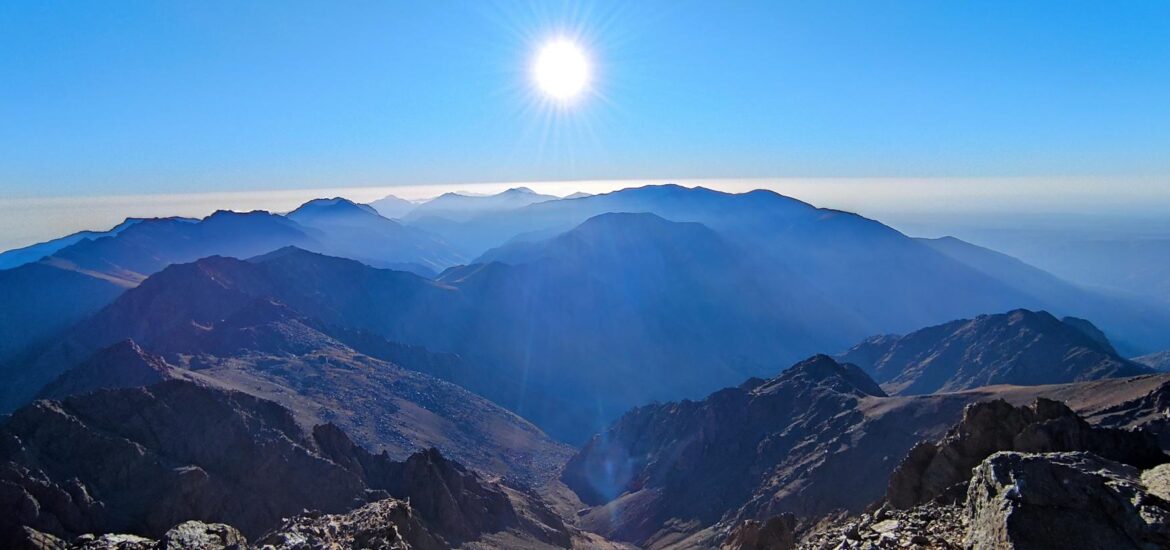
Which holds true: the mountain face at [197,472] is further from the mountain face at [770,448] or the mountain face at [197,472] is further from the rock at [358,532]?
the mountain face at [770,448]

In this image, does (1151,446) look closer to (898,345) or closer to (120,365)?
(120,365)

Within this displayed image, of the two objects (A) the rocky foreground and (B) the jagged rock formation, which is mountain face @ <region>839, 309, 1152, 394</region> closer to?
(B) the jagged rock formation

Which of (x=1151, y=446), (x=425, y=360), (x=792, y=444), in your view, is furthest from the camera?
(x=425, y=360)

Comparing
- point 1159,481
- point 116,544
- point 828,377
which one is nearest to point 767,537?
point 1159,481

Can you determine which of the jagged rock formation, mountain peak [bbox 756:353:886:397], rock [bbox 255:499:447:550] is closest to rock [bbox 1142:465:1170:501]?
rock [bbox 255:499:447:550]

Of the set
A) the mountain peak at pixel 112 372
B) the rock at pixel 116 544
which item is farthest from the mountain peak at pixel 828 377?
the rock at pixel 116 544

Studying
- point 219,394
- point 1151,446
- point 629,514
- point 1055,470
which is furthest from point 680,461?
point 1055,470

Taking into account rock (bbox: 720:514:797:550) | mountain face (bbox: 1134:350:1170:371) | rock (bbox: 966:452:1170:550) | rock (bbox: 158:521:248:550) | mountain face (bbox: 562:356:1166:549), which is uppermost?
rock (bbox: 966:452:1170:550)
